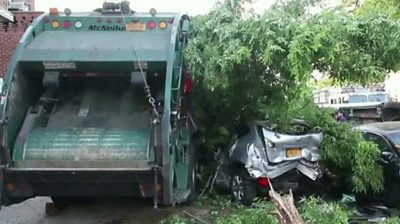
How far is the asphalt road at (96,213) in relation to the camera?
26.1 feet

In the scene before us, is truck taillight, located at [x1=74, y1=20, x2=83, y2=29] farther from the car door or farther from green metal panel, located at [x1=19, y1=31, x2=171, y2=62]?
the car door

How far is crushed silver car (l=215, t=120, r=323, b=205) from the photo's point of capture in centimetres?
850

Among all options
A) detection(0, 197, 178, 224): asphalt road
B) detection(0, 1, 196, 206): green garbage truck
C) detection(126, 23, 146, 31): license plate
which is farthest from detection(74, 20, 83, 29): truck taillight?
detection(0, 197, 178, 224): asphalt road

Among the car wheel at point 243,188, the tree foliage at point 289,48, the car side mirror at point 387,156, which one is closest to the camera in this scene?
the tree foliage at point 289,48

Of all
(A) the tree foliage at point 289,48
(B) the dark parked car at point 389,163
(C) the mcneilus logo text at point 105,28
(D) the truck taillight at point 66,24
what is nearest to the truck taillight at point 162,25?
(A) the tree foliage at point 289,48

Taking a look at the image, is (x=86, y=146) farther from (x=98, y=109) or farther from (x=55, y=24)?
(x=55, y=24)

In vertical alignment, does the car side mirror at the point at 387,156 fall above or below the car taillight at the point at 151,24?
below

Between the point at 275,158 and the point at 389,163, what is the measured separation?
5.30 ft

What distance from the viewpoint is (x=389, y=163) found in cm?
803

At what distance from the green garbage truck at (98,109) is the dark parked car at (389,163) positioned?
9.59 feet

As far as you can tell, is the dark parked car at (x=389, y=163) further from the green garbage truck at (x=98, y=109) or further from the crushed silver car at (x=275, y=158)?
the green garbage truck at (x=98, y=109)

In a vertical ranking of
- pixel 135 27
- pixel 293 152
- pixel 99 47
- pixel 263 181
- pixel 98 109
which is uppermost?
pixel 135 27

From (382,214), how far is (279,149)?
171cm

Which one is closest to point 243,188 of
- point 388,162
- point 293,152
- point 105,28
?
point 293,152
